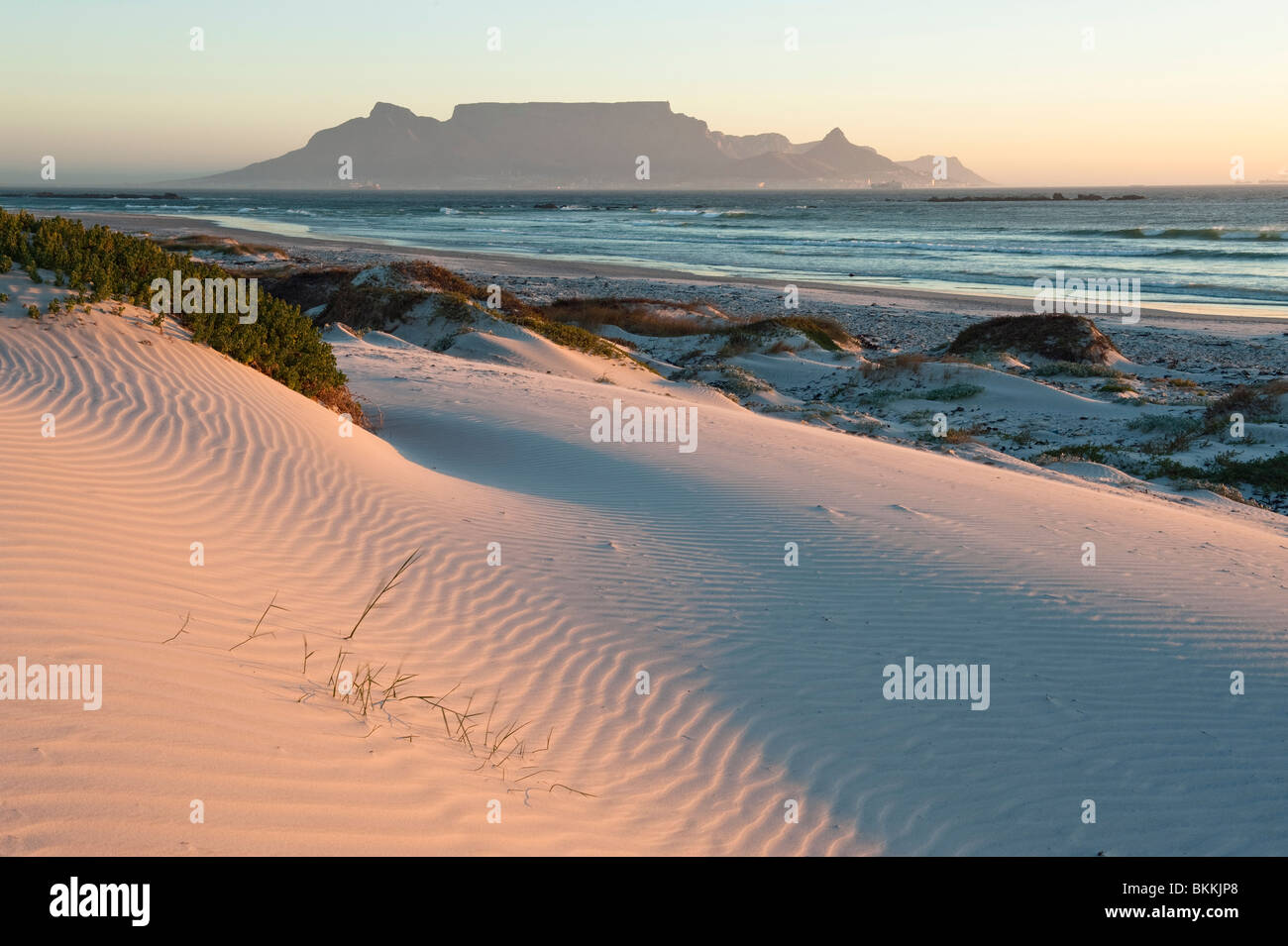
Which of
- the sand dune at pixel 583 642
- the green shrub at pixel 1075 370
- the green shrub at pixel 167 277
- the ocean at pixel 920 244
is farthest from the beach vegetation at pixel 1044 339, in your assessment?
the green shrub at pixel 167 277

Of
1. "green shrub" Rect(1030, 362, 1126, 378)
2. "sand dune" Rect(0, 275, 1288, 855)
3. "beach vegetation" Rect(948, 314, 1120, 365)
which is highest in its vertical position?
"beach vegetation" Rect(948, 314, 1120, 365)

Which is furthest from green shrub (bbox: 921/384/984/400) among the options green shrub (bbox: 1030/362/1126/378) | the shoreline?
the shoreline

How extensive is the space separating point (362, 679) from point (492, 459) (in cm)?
564

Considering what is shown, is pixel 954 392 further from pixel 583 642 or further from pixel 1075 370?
pixel 583 642

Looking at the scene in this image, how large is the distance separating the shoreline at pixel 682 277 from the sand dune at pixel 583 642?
20289mm

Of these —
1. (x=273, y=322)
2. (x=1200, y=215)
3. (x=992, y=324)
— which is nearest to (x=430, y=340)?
(x=273, y=322)

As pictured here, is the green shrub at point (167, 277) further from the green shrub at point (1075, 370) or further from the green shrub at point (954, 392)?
the green shrub at point (1075, 370)

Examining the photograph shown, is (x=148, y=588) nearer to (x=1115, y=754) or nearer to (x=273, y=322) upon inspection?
(x=1115, y=754)

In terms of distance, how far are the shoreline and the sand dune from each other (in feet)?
66.6

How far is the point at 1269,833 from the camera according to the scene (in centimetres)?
411

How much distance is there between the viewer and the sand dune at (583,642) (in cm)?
356

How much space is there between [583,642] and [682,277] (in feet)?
114

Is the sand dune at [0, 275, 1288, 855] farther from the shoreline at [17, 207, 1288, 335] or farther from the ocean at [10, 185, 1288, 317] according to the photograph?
the ocean at [10, 185, 1288, 317]

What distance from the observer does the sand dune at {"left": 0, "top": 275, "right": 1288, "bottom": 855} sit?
3557mm
